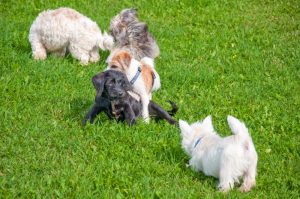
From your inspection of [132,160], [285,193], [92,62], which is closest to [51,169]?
[132,160]

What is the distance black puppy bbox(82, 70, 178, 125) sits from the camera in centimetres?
696

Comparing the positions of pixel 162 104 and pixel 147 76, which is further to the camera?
pixel 162 104

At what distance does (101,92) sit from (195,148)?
149 cm

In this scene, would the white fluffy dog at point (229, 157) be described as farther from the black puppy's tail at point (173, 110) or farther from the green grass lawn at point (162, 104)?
the black puppy's tail at point (173, 110)

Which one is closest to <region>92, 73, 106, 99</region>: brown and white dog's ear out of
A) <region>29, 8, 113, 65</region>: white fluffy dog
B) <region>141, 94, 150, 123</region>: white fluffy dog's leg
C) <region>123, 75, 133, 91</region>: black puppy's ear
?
<region>123, 75, 133, 91</region>: black puppy's ear

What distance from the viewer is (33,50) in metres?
9.81

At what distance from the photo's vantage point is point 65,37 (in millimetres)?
9820

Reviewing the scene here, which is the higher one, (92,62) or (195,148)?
(195,148)

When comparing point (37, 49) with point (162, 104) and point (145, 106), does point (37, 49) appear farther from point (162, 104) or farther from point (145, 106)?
point (145, 106)

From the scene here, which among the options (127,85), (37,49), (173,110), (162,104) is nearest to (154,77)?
(162,104)

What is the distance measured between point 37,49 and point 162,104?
9.04 ft

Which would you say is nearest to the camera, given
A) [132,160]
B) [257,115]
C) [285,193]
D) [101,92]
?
[285,193]

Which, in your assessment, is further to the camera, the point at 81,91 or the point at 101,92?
the point at 81,91

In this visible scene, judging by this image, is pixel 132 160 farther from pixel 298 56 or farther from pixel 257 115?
pixel 298 56
